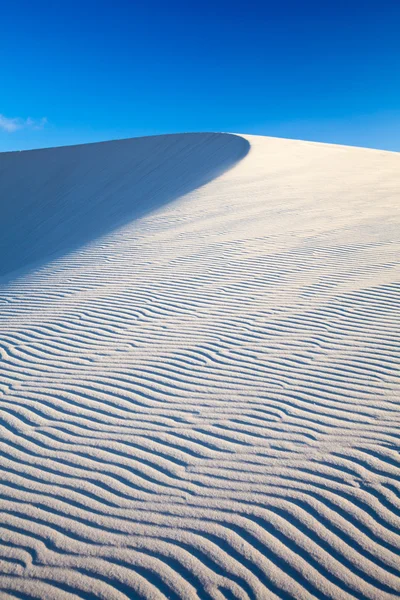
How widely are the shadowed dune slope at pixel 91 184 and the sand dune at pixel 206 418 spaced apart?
16.9ft

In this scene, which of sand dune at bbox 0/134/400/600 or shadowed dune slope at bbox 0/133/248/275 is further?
shadowed dune slope at bbox 0/133/248/275

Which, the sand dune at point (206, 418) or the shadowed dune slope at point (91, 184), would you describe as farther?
the shadowed dune slope at point (91, 184)

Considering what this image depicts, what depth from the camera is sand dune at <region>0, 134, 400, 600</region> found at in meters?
2.83

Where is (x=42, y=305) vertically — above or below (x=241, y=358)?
above

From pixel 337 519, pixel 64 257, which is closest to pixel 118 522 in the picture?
pixel 337 519

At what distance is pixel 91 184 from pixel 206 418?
2021cm

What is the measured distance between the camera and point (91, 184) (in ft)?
73.7

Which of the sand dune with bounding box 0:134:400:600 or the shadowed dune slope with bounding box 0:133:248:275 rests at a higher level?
the shadowed dune slope with bounding box 0:133:248:275

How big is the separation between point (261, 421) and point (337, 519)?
112 centimetres

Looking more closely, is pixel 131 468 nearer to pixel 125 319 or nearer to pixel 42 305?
pixel 125 319

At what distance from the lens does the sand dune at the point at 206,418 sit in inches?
111

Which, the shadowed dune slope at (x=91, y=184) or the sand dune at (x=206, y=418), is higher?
the shadowed dune slope at (x=91, y=184)

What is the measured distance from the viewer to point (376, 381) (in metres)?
4.51

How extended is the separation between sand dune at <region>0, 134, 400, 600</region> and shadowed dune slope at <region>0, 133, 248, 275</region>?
16.9 ft
